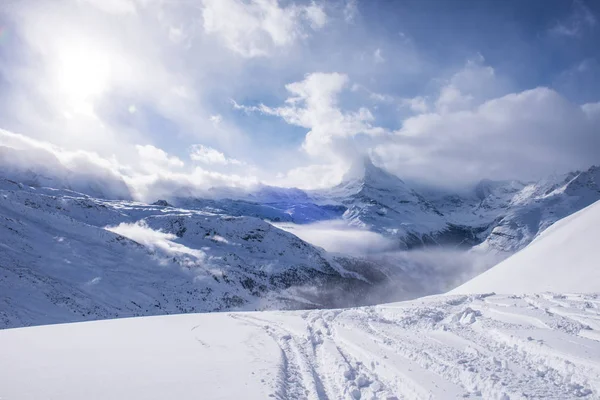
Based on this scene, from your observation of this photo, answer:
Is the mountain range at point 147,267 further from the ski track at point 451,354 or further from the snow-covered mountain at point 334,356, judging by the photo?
the ski track at point 451,354

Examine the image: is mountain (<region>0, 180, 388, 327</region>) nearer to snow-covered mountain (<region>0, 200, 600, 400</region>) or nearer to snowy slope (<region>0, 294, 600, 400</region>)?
snow-covered mountain (<region>0, 200, 600, 400</region>)

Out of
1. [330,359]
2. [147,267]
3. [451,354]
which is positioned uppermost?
[451,354]

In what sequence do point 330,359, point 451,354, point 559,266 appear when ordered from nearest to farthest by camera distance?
point 451,354 < point 330,359 < point 559,266

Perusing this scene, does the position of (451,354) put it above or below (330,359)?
above

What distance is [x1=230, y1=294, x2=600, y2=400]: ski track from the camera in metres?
7.80

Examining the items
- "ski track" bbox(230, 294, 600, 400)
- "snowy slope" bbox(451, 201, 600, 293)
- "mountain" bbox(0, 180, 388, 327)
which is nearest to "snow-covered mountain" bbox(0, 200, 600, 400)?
"ski track" bbox(230, 294, 600, 400)

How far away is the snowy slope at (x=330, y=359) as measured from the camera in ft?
25.4

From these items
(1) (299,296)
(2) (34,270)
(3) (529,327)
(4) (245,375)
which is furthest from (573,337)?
(1) (299,296)

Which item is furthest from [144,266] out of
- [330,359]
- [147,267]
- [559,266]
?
[330,359]

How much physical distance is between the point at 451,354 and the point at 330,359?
3.53 meters

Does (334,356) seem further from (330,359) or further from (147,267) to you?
(147,267)

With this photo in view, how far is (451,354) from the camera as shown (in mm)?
10375

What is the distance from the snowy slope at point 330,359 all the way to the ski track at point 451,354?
34mm

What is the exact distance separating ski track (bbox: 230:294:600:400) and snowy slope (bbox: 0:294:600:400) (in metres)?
0.03
